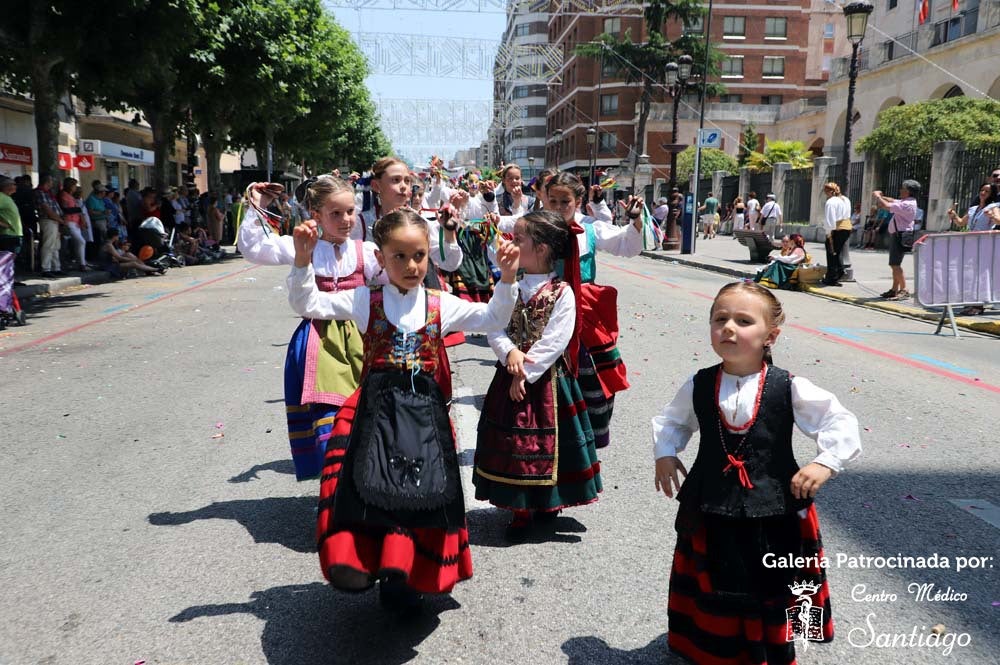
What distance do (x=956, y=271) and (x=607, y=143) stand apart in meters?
62.0

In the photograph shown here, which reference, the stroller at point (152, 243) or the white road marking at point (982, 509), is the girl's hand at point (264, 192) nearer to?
the white road marking at point (982, 509)

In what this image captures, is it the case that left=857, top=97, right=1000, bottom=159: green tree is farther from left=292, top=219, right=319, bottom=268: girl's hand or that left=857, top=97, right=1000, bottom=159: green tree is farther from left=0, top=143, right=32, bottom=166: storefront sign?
left=0, top=143, right=32, bottom=166: storefront sign

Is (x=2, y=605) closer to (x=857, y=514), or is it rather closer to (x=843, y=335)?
(x=857, y=514)

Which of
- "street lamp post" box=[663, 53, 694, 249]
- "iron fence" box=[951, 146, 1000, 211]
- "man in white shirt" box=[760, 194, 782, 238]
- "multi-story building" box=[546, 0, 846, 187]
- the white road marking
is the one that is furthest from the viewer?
"multi-story building" box=[546, 0, 846, 187]

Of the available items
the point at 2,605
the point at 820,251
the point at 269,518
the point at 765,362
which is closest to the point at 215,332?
the point at 269,518

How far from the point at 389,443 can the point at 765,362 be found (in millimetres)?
1350

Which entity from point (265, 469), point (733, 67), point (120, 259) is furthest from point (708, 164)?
point (265, 469)

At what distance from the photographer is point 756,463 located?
2.67 metres

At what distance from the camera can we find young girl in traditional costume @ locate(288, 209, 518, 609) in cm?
297

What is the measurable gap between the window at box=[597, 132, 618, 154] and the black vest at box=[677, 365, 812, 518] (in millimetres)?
69116

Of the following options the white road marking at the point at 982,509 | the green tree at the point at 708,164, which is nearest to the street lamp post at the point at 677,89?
the white road marking at the point at 982,509

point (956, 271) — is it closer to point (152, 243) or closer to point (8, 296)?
point (8, 296)

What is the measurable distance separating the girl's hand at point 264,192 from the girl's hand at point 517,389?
164cm

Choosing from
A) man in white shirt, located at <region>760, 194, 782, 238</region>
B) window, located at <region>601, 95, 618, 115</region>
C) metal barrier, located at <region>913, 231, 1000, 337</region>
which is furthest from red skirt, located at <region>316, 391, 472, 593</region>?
window, located at <region>601, 95, 618, 115</region>
